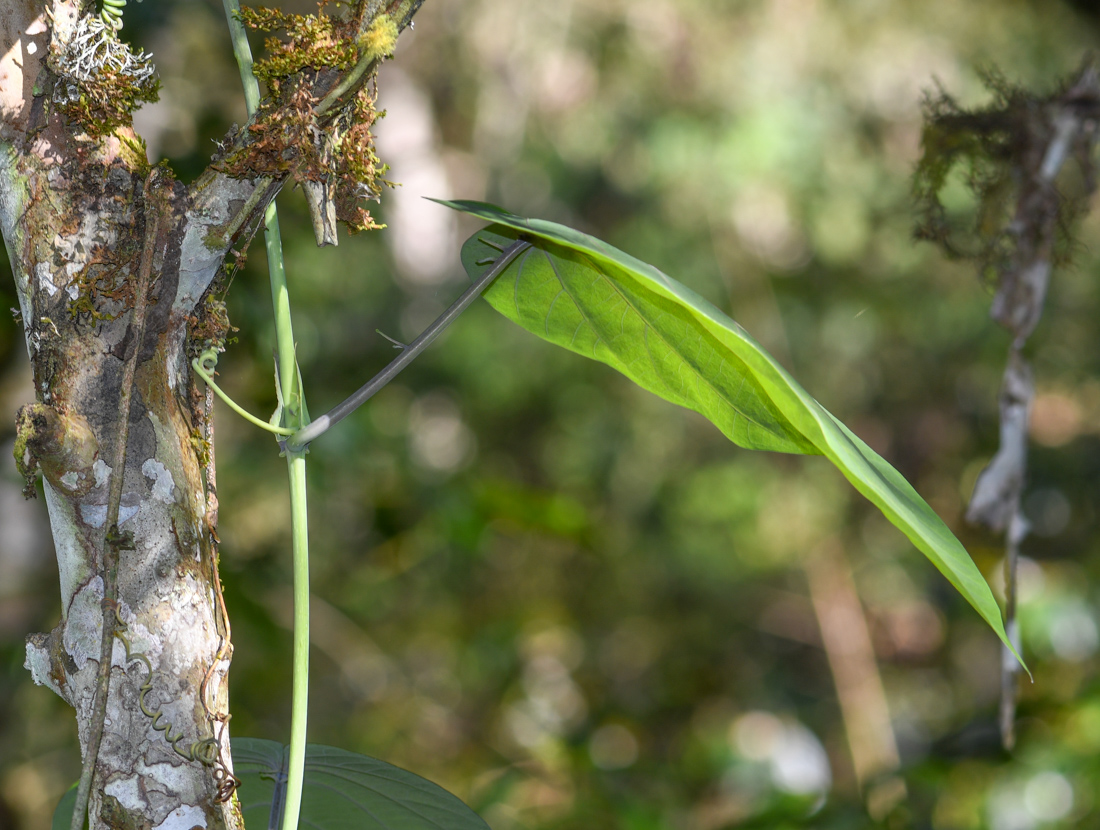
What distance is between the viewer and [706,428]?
3004mm

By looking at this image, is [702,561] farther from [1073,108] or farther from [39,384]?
[39,384]

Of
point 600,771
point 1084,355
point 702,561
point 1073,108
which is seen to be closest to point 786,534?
point 702,561

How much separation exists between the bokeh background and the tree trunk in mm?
1961

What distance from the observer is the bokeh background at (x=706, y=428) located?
2.66 meters

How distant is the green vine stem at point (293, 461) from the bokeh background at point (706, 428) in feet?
6.46

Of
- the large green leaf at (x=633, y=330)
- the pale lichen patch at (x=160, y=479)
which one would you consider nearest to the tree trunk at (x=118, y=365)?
the pale lichen patch at (x=160, y=479)

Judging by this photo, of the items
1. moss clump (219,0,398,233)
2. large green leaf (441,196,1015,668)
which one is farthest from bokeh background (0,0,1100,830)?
moss clump (219,0,398,233)

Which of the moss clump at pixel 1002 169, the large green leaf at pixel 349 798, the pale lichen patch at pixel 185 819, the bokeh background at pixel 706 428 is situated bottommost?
the pale lichen patch at pixel 185 819

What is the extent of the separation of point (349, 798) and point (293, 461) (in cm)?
21

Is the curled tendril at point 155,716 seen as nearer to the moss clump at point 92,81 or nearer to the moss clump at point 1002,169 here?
the moss clump at point 92,81

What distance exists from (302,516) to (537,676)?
2912 millimetres

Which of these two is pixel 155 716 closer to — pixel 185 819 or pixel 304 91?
pixel 185 819

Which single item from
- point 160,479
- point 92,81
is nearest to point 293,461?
point 160,479

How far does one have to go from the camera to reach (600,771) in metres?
1.40
